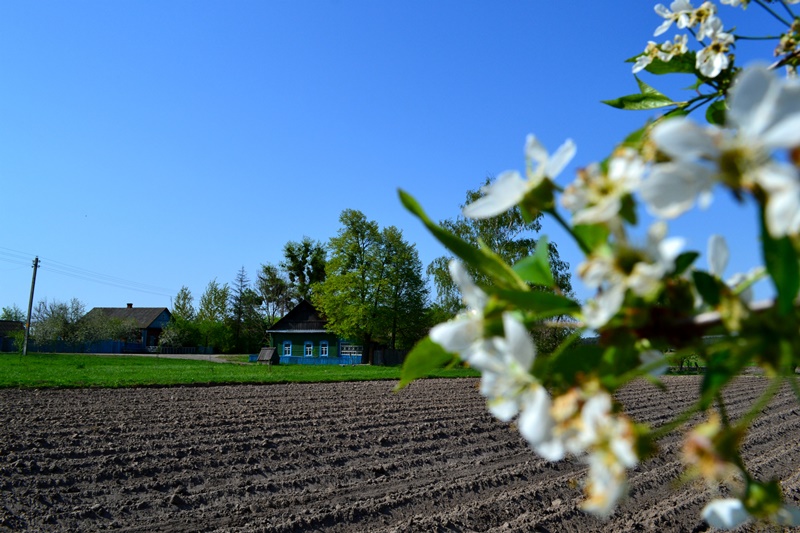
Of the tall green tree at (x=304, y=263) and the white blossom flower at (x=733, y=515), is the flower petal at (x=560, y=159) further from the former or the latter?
the tall green tree at (x=304, y=263)

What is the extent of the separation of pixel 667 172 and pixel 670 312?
0.42ft

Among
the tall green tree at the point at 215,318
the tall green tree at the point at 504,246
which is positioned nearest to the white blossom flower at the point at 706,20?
the tall green tree at the point at 504,246

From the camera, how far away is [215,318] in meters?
58.2

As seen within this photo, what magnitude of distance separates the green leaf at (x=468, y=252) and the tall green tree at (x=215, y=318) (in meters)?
56.0

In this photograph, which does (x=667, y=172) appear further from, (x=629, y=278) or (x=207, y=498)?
(x=207, y=498)

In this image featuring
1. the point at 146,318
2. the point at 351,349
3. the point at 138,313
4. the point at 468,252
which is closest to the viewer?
the point at 468,252

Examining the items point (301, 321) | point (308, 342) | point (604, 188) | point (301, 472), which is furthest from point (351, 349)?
point (604, 188)

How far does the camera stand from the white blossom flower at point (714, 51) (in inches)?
38.9

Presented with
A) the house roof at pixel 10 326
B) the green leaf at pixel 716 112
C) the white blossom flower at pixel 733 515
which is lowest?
the white blossom flower at pixel 733 515

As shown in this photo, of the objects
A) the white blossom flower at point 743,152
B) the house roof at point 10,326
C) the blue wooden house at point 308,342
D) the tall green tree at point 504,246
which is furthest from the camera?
the house roof at point 10,326

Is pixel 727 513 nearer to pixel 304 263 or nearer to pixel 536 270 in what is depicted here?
pixel 536 270

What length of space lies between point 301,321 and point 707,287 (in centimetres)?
4174

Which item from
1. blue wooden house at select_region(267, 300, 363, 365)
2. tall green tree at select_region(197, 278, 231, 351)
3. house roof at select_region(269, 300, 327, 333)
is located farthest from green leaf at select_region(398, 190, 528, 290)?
tall green tree at select_region(197, 278, 231, 351)

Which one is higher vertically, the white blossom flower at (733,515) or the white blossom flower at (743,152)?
the white blossom flower at (743,152)
